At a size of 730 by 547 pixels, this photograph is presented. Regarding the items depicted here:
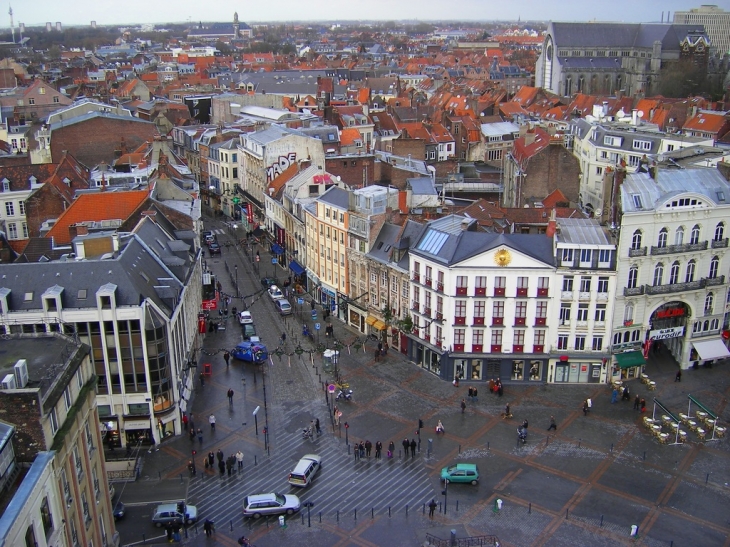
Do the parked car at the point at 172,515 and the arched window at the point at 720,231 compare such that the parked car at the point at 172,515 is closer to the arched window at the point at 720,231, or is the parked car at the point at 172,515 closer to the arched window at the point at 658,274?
the arched window at the point at 658,274

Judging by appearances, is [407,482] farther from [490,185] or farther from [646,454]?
[490,185]

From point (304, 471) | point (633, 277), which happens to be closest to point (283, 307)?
point (304, 471)

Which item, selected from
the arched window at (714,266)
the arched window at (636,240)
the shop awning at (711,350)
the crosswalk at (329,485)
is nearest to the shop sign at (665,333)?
the shop awning at (711,350)

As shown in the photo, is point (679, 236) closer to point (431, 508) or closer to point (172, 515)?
point (431, 508)

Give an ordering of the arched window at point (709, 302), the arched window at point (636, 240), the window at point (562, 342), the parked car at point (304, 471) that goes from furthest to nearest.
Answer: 1. the arched window at point (709, 302)
2. the window at point (562, 342)
3. the arched window at point (636, 240)
4. the parked car at point (304, 471)

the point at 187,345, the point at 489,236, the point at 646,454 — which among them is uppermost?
the point at 489,236

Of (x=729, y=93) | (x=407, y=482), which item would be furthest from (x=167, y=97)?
(x=407, y=482)
